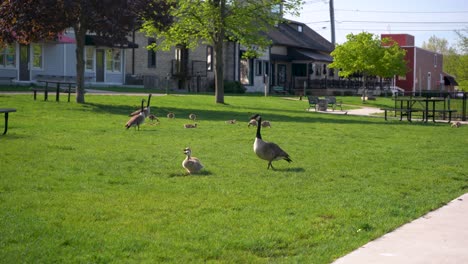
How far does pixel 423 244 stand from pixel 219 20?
27819mm

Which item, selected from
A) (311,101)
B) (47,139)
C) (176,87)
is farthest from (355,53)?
(47,139)

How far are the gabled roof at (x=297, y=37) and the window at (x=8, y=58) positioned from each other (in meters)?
27.2

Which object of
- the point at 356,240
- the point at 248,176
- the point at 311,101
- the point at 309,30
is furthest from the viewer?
the point at 309,30

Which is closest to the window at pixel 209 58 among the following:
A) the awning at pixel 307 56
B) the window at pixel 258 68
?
the window at pixel 258 68

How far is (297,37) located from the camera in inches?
2771

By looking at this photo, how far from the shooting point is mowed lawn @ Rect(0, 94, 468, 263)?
6.77 meters

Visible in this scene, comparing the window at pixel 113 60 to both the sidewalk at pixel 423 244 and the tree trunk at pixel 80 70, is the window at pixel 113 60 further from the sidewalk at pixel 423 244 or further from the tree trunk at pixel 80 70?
the sidewalk at pixel 423 244

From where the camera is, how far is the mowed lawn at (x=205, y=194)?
677 cm

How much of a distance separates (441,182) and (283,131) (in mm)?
9530

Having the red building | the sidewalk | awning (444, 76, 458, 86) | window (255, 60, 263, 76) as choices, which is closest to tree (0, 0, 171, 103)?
the sidewalk

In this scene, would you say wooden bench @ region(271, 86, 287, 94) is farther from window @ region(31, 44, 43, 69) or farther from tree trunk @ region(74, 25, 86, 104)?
tree trunk @ region(74, 25, 86, 104)

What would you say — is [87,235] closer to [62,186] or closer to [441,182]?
[62,186]

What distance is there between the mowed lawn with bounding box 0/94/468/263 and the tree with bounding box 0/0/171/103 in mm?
8705

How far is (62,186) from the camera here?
9.77 m
